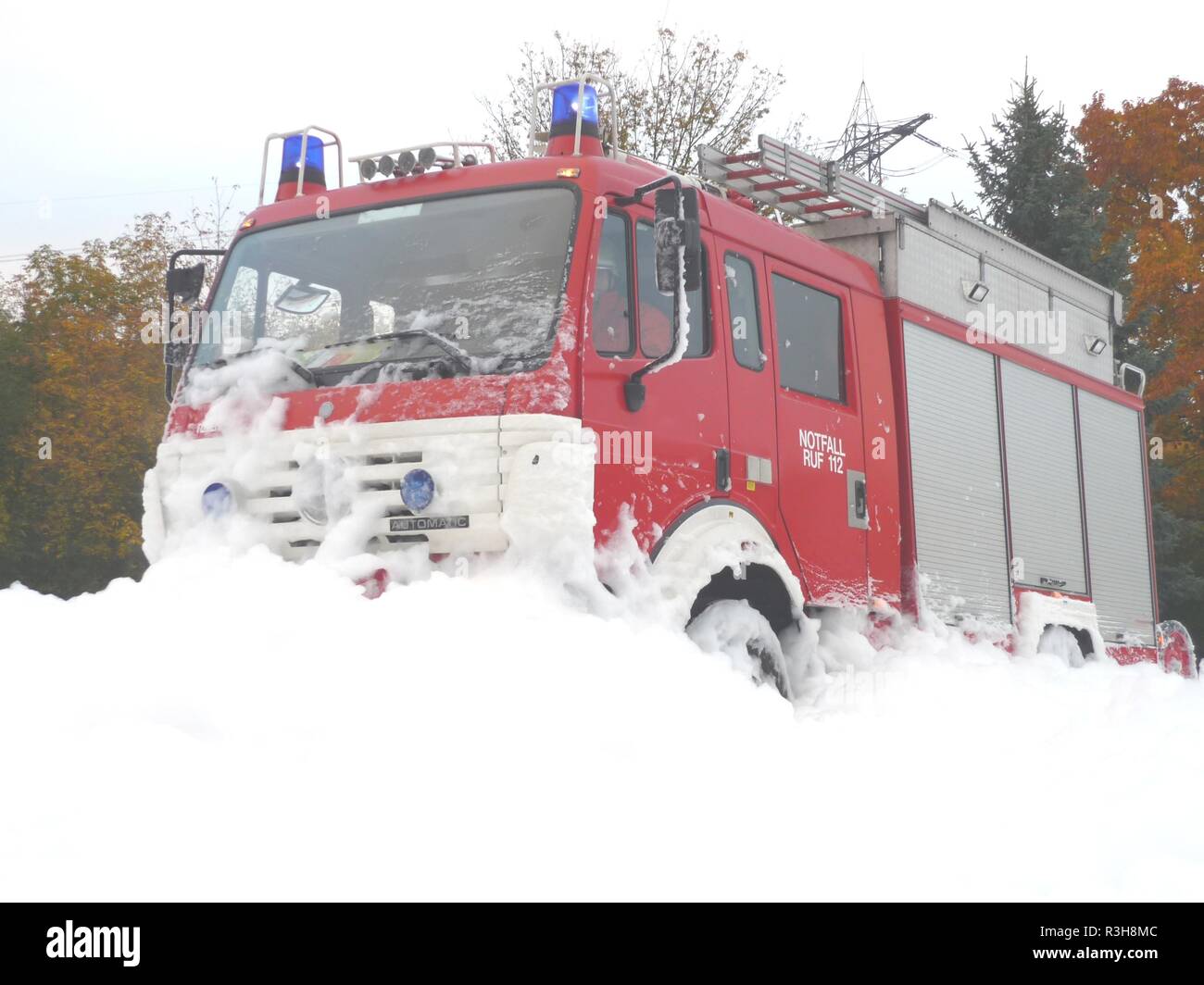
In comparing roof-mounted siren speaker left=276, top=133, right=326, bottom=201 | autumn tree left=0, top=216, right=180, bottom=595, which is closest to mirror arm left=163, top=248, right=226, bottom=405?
roof-mounted siren speaker left=276, top=133, right=326, bottom=201

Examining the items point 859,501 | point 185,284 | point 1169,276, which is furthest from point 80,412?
point 859,501

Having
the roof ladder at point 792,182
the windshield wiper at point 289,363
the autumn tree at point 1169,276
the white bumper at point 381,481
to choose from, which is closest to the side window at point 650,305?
the white bumper at point 381,481

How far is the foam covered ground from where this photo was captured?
366 centimetres

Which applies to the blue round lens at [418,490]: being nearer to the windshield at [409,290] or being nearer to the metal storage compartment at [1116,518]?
the windshield at [409,290]

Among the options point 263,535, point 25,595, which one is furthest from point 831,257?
point 25,595

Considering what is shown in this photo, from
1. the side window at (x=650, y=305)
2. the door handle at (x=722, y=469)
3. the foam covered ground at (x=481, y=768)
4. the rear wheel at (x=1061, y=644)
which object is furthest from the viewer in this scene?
the rear wheel at (x=1061, y=644)

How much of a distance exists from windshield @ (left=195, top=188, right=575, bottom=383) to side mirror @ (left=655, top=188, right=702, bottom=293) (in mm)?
428

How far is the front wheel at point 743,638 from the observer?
6379mm

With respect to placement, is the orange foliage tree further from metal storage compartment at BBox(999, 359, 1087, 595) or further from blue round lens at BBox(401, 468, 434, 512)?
blue round lens at BBox(401, 468, 434, 512)

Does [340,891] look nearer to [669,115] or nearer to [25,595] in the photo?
[25,595]

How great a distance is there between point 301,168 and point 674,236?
8.55 feet

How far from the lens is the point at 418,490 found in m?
5.74

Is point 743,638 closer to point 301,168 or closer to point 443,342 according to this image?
point 443,342

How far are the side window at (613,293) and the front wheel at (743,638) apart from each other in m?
Result: 1.24
